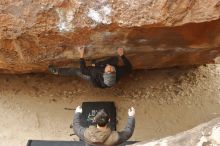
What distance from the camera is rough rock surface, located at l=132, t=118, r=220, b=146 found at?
3.74 m

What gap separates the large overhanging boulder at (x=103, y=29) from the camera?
491cm

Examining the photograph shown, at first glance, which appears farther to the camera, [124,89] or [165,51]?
[124,89]

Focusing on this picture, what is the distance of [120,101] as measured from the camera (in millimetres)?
6652

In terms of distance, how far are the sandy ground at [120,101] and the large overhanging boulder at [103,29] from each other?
2.17ft

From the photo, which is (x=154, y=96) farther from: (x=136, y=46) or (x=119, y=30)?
(x=119, y=30)

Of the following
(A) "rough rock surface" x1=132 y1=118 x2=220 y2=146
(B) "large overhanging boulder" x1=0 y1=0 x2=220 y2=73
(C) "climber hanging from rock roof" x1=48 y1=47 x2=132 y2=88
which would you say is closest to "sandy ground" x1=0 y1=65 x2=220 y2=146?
(B) "large overhanging boulder" x1=0 y1=0 x2=220 y2=73

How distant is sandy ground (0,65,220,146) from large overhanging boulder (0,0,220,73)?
66cm

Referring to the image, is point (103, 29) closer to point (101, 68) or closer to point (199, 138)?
point (101, 68)

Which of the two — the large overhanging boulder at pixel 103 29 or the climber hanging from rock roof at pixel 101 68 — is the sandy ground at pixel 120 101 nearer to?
the large overhanging boulder at pixel 103 29

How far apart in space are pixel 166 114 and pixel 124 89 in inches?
26.5

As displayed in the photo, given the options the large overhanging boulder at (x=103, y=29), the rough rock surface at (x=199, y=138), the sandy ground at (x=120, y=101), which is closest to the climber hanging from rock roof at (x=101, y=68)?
the large overhanging boulder at (x=103, y=29)

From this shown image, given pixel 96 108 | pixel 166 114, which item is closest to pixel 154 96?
pixel 166 114

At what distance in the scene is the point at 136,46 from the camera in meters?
5.65

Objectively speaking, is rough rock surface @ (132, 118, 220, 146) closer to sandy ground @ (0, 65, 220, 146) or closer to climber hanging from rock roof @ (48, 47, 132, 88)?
climber hanging from rock roof @ (48, 47, 132, 88)
